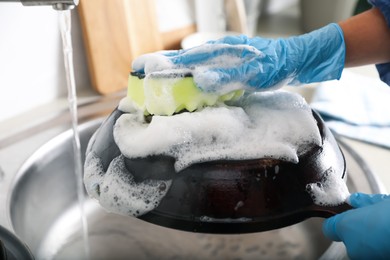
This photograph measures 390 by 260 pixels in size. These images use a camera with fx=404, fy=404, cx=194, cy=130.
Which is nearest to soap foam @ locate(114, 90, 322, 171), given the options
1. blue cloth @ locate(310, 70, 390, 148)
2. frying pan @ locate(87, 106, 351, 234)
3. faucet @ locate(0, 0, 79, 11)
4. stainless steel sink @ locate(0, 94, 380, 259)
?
frying pan @ locate(87, 106, 351, 234)

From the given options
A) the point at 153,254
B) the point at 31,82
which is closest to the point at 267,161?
the point at 153,254

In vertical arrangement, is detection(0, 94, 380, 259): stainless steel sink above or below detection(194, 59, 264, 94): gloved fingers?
below

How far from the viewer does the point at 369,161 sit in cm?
74

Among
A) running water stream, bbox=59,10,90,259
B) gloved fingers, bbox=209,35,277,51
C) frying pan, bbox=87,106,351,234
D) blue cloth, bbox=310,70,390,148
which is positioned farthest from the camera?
blue cloth, bbox=310,70,390,148

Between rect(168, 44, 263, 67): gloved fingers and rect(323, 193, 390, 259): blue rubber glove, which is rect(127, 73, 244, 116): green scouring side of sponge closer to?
rect(168, 44, 263, 67): gloved fingers

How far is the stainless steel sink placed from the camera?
0.68 meters

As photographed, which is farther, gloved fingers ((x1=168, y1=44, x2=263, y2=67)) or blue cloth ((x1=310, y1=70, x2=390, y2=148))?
blue cloth ((x1=310, y1=70, x2=390, y2=148))

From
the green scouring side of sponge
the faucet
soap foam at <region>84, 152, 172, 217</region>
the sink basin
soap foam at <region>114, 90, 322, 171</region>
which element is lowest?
the sink basin

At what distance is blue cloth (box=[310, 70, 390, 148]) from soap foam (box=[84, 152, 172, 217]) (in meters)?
0.53

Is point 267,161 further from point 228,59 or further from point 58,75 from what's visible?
point 58,75

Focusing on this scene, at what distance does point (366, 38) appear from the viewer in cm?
61

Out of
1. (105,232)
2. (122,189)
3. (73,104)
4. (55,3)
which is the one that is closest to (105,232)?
(105,232)

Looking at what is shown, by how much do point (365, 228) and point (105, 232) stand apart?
0.48 m

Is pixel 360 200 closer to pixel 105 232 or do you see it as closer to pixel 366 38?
pixel 366 38
